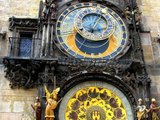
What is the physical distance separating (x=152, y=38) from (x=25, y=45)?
12.9ft

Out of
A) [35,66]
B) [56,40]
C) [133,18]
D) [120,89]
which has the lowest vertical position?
[120,89]

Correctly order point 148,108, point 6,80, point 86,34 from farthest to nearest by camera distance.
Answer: point 86,34 < point 6,80 < point 148,108

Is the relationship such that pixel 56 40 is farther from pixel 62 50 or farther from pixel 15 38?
Result: pixel 15 38

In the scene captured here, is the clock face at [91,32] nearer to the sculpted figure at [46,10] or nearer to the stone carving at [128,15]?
the stone carving at [128,15]

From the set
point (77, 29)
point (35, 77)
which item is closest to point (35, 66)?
point (35, 77)

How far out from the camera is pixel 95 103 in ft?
29.5

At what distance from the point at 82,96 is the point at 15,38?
8.70ft

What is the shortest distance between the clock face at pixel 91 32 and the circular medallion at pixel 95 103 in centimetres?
103

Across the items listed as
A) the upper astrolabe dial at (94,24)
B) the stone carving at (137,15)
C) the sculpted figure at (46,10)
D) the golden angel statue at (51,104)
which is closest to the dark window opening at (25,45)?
the sculpted figure at (46,10)

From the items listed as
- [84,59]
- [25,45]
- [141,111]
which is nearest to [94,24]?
[84,59]

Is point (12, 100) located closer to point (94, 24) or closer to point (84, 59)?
point (84, 59)

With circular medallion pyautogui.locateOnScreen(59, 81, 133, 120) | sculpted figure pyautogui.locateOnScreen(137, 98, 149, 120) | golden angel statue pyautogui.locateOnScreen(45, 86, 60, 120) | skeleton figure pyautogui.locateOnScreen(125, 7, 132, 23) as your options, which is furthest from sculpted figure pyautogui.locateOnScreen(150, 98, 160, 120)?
skeleton figure pyautogui.locateOnScreen(125, 7, 132, 23)

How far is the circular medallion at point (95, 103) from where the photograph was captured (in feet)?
28.7

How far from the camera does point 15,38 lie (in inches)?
391
